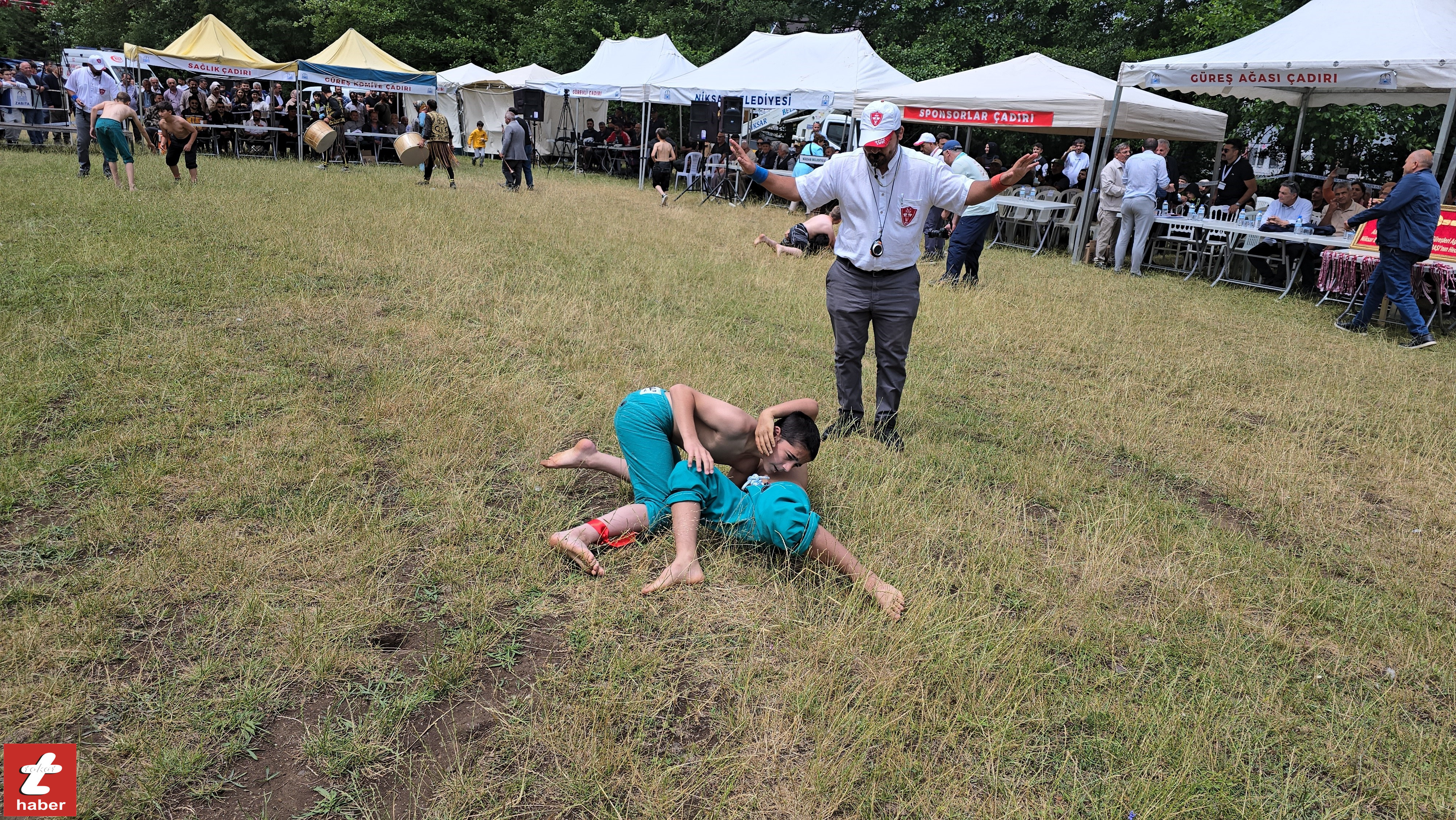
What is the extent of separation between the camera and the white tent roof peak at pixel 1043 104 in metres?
14.5

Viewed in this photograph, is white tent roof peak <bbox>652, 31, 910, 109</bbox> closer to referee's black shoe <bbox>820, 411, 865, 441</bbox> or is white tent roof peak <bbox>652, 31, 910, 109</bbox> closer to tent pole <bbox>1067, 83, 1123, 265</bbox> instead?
tent pole <bbox>1067, 83, 1123, 265</bbox>

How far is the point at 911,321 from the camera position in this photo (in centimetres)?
522

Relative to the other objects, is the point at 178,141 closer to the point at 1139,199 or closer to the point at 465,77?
the point at 1139,199

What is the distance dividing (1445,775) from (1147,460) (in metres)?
2.84

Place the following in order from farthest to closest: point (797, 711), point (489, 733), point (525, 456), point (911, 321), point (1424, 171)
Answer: point (1424, 171), point (911, 321), point (525, 456), point (797, 711), point (489, 733)

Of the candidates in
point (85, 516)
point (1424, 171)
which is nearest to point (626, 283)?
point (85, 516)

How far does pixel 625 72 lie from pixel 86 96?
12647 millimetres

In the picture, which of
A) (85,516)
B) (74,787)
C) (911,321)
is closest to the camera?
(74,787)

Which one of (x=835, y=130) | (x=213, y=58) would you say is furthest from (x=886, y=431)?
(x=213, y=58)

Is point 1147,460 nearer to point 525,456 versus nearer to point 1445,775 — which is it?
point 1445,775

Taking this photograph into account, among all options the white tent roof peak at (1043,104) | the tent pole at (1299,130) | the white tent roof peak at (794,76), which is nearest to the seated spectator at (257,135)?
the white tent roof peak at (794,76)

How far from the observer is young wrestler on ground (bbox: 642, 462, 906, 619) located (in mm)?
3424

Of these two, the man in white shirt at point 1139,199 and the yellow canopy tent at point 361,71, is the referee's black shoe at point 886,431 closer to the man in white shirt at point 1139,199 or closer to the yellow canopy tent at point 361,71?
the man in white shirt at point 1139,199

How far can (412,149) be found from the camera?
55.6ft
